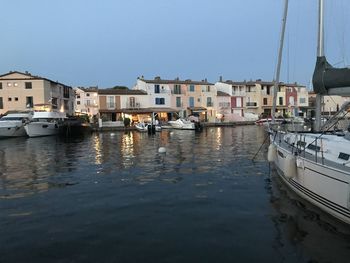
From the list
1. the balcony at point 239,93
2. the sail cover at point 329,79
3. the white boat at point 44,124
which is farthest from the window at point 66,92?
the sail cover at point 329,79

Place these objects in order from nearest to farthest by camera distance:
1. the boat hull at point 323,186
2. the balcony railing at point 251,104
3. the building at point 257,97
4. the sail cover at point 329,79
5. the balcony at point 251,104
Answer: the boat hull at point 323,186, the sail cover at point 329,79, the building at point 257,97, the balcony at point 251,104, the balcony railing at point 251,104

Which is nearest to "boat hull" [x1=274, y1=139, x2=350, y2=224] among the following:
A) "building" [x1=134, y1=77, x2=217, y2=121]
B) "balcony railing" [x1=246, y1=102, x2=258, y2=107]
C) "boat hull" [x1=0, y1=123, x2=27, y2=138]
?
"boat hull" [x1=0, y1=123, x2=27, y2=138]

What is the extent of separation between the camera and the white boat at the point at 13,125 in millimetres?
47091

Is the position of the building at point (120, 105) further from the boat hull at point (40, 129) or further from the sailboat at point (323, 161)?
the sailboat at point (323, 161)

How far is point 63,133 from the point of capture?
5178 cm

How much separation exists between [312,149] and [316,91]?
205 centimetres

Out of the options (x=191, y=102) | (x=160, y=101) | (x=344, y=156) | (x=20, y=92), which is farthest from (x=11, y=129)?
→ (x=344, y=156)

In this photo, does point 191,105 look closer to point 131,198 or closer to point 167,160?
point 167,160

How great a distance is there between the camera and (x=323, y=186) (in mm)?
9586

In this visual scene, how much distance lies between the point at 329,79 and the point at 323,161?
11.8 feet

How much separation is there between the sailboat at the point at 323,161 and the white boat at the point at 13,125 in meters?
41.0

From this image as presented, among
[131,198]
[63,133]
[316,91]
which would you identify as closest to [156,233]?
[131,198]

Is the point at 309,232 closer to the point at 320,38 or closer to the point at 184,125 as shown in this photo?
the point at 320,38

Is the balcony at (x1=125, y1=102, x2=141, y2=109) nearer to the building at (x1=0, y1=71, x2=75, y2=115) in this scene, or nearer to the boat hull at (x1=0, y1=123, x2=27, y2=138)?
the building at (x1=0, y1=71, x2=75, y2=115)
